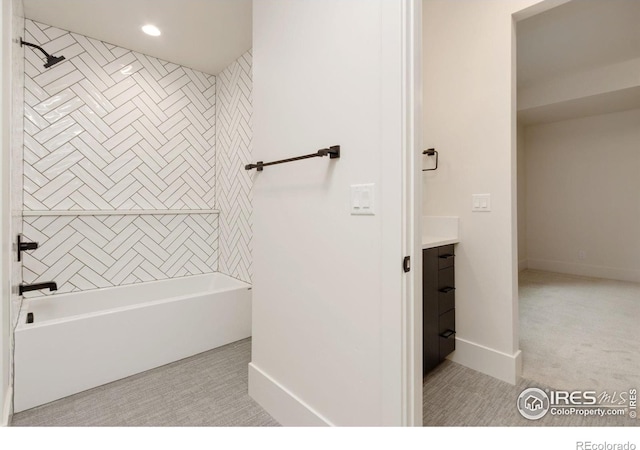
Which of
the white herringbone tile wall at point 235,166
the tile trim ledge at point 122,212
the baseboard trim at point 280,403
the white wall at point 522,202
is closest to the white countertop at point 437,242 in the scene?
the baseboard trim at point 280,403

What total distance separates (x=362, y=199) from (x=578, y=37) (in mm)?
3451

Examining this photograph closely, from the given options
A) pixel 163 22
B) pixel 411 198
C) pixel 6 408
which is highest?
pixel 163 22

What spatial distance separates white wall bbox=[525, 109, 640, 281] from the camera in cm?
427

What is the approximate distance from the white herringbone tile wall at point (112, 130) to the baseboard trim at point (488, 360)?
275cm

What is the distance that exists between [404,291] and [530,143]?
553cm

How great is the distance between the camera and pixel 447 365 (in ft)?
7.13

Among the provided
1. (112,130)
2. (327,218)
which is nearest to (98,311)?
(112,130)

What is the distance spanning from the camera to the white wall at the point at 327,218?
111 cm

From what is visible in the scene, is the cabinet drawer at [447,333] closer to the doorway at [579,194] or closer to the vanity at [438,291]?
the vanity at [438,291]

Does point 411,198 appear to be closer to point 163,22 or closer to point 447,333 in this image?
point 447,333

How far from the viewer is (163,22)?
236 centimetres

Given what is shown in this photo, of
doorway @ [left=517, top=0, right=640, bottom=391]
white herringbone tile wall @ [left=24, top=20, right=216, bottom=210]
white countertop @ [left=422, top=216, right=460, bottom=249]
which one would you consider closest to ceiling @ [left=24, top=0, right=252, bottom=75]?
white herringbone tile wall @ [left=24, top=20, right=216, bottom=210]

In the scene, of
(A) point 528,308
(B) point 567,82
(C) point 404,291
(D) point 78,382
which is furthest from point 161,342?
(B) point 567,82
